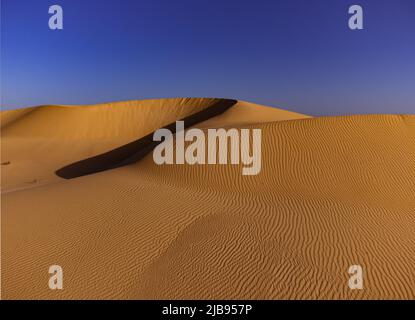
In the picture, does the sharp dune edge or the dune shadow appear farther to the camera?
the dune shadow

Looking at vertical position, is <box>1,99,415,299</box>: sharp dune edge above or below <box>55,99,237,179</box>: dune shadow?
below

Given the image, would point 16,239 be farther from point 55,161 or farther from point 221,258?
point 55,161

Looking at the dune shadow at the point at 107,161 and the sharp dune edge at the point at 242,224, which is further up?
the dune shadow at the point at 107,161

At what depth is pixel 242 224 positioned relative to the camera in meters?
7.75

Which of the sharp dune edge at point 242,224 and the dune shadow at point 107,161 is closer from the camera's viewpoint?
the sharp dune edge at point 242,224

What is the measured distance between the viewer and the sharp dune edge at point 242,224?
5.50 m

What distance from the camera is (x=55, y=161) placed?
24172mm

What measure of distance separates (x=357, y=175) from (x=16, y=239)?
11228 mm

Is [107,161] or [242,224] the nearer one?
[242,224]

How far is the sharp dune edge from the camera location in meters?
5.50

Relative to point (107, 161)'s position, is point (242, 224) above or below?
below

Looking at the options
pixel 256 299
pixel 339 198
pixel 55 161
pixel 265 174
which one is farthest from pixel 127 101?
pixel 256 299
